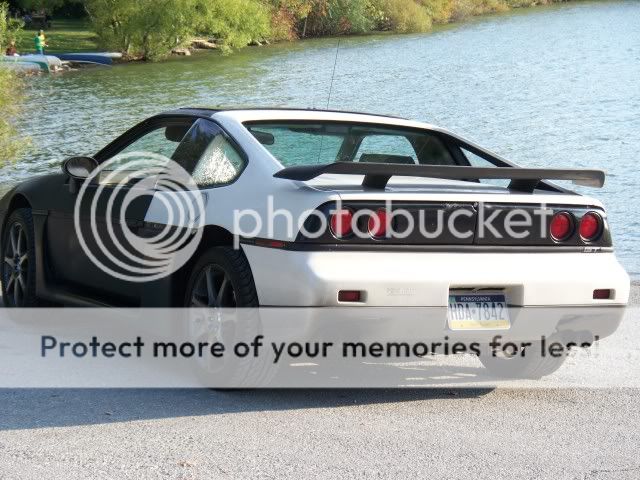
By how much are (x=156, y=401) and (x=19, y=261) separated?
229 cm

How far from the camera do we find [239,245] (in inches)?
232

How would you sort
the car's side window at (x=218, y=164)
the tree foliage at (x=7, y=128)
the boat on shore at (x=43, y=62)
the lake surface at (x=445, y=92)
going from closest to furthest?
the car's side window at (x=218, y=164) < the tree foliage at (x=7, y=128) < the lake surface at (x=445, y=92) < the boat on shore at (x=43, y=62)

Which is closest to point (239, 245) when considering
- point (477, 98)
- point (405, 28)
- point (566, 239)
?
point (566, 239)

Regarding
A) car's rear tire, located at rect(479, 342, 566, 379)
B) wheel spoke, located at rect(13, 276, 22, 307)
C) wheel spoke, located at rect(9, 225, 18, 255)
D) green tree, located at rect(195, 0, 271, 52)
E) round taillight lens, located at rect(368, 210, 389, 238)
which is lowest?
green tree, located at rect(195, 0, 271, 52)

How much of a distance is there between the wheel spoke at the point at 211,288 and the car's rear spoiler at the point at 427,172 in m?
0.60

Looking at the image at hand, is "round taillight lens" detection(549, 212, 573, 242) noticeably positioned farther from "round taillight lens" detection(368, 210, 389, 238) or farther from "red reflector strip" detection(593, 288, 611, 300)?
"round taillight lens" detection(368, 210, 389, 238)

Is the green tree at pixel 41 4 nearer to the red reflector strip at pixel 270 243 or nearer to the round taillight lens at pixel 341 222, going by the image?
the red reflector strip at pixel 270 243

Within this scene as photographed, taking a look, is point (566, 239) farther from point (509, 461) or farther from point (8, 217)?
point (8, 217)

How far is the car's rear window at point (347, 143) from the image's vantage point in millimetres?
6570

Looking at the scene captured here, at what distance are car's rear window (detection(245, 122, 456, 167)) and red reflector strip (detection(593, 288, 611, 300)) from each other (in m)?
1.40

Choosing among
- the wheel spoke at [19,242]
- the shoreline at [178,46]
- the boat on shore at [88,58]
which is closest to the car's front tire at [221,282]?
the wheel spoke at [19,242]

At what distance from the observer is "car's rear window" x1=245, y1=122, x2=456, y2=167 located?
6570 millimetres

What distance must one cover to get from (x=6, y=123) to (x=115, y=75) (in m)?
27.4

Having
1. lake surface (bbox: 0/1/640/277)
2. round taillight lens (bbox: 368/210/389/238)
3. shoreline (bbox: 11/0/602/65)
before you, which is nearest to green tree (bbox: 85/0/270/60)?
shoreline (bbox: 11/0/602/65)
